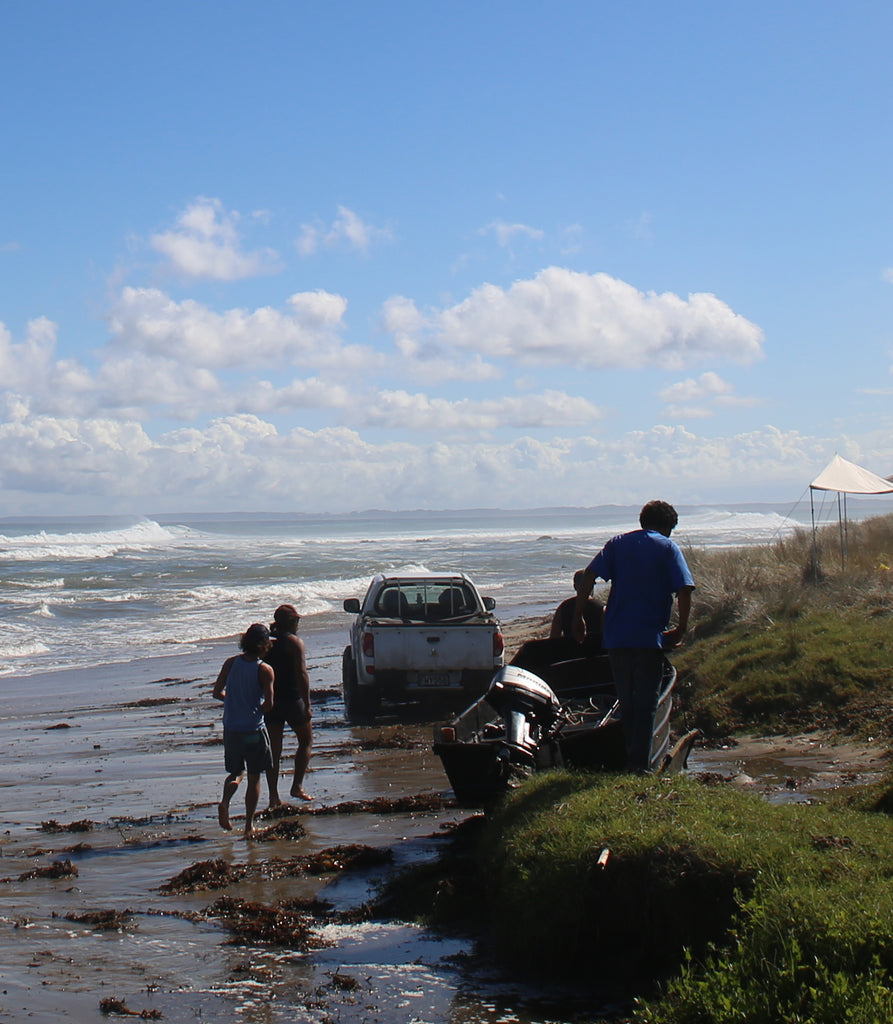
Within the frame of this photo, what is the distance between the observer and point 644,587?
23.5ft

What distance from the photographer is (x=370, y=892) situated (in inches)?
270

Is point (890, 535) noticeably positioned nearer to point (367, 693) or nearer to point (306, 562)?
point (367, 693)

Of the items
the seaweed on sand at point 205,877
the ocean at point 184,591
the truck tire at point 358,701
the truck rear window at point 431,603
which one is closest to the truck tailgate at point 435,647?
the truck tire at point 358,701

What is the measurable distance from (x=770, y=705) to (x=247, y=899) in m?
6.46

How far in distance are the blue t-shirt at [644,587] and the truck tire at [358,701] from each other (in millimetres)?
7336

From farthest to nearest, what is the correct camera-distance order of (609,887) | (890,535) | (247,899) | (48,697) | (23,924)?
(890,535), (48,697), (247,899), (23,924), (609,887)

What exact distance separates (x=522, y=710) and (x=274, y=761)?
106 inches

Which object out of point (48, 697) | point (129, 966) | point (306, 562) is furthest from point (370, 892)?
point (306, 562)

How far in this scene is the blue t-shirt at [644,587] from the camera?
713 cm

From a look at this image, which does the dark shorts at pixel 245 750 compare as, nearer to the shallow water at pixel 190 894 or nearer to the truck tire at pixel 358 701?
the shallow water at pixel 190 894

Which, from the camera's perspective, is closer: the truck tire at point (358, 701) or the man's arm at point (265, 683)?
the man's arm at point (265, 683)

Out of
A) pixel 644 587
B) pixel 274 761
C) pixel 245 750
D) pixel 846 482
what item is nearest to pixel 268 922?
pixel 245 750

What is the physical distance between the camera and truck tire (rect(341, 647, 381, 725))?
46.5 ft

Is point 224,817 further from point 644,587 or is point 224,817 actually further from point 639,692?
point 644,587
